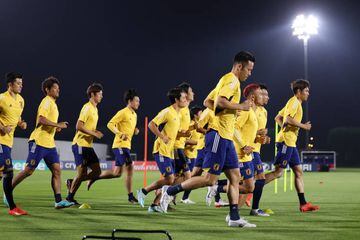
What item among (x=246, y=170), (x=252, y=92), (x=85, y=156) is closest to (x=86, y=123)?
(x=85, y=156)

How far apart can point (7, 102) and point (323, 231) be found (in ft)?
20.4

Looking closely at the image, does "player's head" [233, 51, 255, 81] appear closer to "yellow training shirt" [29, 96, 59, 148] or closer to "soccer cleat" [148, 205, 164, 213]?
"soccer cleat" [148, 205, 164, 213]

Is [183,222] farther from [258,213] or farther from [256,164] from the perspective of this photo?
[256,164]

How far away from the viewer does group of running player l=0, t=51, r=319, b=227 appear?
909 cm

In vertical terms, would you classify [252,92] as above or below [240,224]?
above

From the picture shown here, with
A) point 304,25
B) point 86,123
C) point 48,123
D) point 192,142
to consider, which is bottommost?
point 192,142

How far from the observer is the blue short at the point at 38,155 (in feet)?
37.5

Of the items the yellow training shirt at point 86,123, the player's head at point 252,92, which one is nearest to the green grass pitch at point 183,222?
the yellow training shirt at point 86,123

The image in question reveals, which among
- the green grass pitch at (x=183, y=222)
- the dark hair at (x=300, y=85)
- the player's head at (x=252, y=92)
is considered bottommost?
the green grass pitch at (x=183, y=222)

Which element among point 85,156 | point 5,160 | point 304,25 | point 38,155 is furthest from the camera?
point 304,25

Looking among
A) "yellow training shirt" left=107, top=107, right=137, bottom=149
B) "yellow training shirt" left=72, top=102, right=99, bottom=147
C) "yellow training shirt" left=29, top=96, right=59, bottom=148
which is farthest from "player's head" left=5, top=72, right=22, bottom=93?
"yellow training shirt" left=107, top=107, right=137, bottom=149

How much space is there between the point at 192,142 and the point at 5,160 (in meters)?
5.10

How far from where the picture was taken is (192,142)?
569 inches

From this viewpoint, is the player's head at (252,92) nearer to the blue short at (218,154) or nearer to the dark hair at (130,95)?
the blue short at (218,154)
